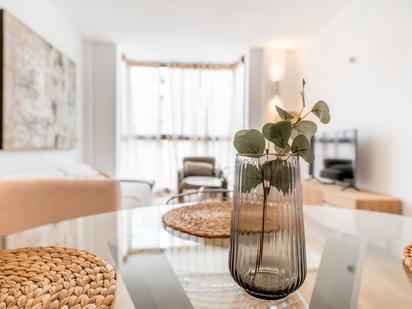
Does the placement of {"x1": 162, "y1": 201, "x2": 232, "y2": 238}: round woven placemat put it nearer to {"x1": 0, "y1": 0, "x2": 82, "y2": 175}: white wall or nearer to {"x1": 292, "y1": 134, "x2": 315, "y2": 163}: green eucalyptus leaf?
{"x1": 292, "y1": 134, "x2": 315, "y2": 163}: green eucalyptus leaf

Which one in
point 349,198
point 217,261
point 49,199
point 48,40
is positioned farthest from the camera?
point 48,40

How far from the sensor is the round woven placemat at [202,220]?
42.6 inches

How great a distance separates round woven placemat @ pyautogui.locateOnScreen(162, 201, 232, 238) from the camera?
3.55 feet

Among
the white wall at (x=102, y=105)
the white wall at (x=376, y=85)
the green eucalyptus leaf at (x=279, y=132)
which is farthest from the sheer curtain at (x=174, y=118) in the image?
the green eucalyptus leaf at (x=279, y=132)

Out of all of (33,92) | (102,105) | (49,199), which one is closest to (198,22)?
(102,105)

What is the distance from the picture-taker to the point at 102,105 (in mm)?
4867

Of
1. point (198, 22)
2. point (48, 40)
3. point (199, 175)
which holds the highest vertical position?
point (198, 22)

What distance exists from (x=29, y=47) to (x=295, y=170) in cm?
305

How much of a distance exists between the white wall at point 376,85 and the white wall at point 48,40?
3352mm

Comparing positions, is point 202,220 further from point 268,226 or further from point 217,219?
point 268,226

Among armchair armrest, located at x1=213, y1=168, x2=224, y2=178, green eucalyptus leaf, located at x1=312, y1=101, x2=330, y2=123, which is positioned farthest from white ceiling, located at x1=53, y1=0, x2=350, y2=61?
green eucalyptus leaf, located at x1=312, y1=101, x2=330, y2=123

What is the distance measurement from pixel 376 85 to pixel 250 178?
300cm

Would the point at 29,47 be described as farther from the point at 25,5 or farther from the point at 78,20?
the point at 78,20

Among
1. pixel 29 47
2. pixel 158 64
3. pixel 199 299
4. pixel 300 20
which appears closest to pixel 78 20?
pixel 29 47
